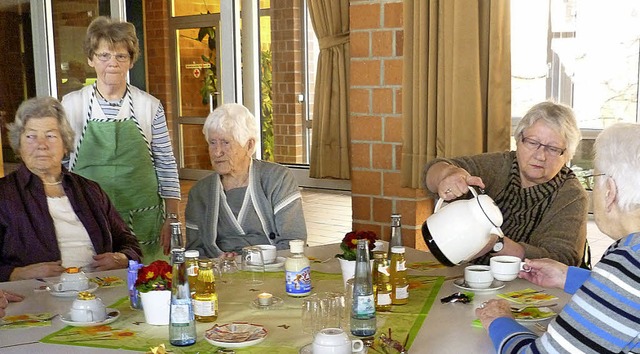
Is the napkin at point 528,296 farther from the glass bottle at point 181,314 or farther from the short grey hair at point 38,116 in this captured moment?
the short grey hair at point 38,116

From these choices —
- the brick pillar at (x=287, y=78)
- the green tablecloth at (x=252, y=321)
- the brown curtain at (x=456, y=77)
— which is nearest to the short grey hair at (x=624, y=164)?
the green tablecloth at (x=252, y=321)

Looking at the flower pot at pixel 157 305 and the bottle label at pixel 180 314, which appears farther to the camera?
Result: the flower pot at pixel 157 305

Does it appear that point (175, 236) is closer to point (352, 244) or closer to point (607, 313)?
point (352, 244)

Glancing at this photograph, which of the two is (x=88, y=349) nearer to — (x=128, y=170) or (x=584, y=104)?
(x=128, y=170)

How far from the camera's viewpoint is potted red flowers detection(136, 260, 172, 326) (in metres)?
1.73

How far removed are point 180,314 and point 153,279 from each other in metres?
0.19

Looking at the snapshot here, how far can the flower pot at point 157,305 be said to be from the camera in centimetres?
172

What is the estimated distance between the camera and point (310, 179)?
819 cm

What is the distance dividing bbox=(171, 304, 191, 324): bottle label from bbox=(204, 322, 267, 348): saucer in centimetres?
7

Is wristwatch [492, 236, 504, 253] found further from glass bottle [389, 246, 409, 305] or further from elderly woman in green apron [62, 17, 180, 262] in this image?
elderly woman in green apron [62, 17, 180, 262]

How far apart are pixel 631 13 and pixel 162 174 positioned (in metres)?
4.58

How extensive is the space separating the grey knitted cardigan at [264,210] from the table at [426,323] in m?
0.52

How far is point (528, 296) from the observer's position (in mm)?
1926

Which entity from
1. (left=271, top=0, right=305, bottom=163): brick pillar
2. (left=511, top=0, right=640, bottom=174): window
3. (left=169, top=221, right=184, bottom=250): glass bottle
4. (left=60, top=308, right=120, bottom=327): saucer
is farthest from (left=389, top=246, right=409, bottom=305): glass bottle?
(left=271, top=0, right=305, bottom=163): brick pillar
